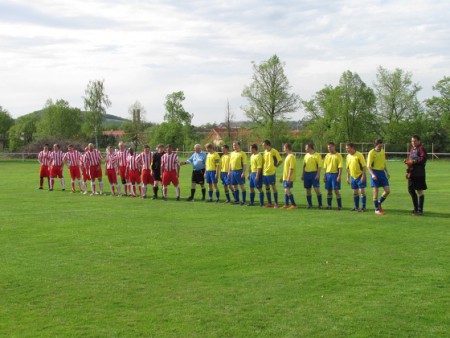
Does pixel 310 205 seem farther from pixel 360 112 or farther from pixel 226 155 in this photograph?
pixel 360 112

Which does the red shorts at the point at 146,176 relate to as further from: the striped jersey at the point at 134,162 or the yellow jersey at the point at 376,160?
the yellow jersey at the point at 376,160

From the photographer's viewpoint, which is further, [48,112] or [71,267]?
[48,112]

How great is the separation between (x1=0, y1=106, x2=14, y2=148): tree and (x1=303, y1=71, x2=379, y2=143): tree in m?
69.3

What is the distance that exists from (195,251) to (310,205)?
7.52m

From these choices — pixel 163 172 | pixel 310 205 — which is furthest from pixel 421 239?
pixel 163 172

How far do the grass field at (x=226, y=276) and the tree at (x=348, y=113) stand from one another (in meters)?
63.2

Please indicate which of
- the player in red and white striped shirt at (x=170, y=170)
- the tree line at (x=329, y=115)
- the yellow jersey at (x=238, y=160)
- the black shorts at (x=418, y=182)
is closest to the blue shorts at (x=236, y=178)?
the yellow jersey at (x=238, y=160)

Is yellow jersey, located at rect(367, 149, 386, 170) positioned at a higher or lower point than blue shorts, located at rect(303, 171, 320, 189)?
higher

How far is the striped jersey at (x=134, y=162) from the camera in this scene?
21.3 meters

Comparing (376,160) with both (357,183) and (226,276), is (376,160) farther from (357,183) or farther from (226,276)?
(226,276)

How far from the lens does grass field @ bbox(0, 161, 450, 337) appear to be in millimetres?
6473

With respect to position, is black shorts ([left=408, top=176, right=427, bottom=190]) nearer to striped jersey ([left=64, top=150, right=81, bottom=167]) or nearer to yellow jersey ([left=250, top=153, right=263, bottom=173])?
yellow jersey ([left=250, top=153, right=263, bottom=173])

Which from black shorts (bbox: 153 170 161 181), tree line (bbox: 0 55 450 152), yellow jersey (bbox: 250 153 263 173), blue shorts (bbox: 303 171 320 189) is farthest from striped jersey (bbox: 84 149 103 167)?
tree line (bbox: 0 55 450 152)

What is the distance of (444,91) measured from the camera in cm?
A: 7912
